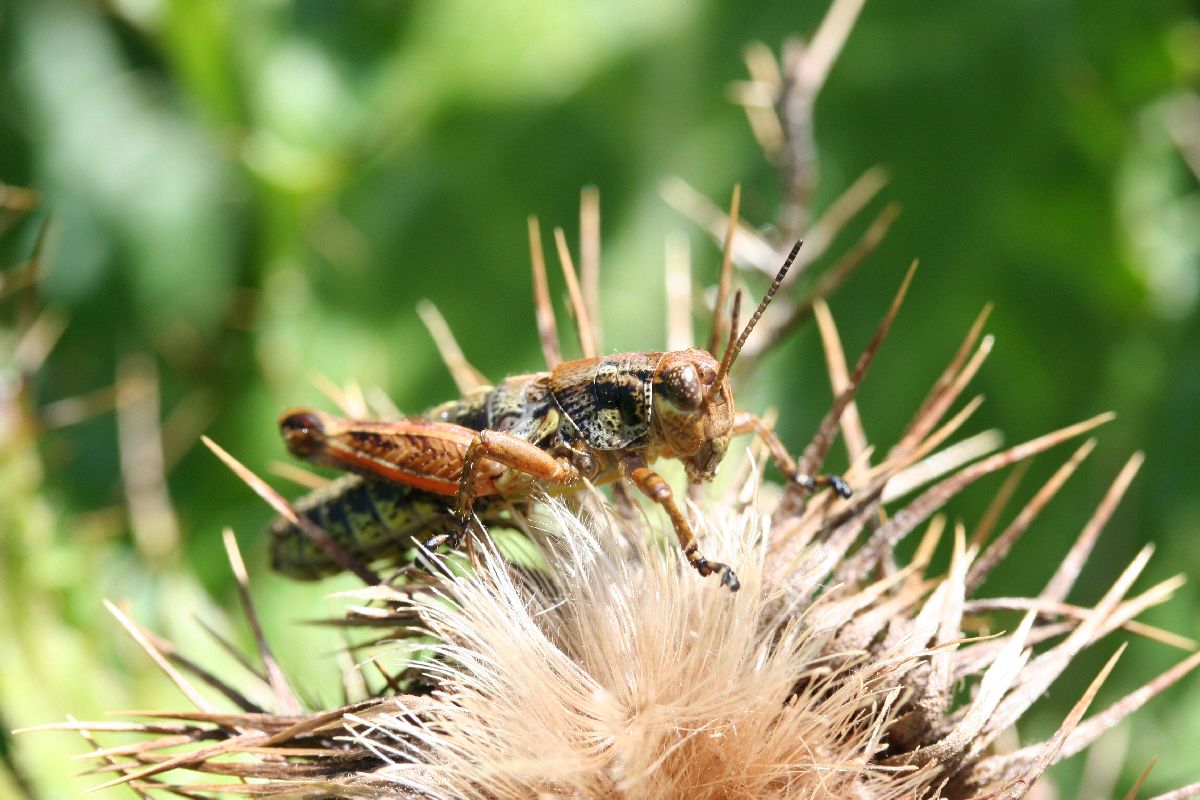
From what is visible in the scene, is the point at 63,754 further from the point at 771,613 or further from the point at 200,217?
the point at 200,217

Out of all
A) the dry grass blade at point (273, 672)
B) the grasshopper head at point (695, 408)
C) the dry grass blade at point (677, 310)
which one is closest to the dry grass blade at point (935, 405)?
the grasshopper head at point (695, 408)

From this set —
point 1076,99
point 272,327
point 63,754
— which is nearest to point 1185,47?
point 1076,99

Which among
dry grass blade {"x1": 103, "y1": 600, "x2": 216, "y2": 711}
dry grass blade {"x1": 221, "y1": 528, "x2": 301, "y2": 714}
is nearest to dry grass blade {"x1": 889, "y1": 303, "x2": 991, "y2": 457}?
dry grass blade {"x1": 221, "y1": 528, "x2": 301, "y2": 714}

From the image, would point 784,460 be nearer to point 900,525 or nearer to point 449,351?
point 900,525

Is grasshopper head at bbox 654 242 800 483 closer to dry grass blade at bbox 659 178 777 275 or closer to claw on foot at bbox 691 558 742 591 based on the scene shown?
claw on foot at bbox 691 558 742 591

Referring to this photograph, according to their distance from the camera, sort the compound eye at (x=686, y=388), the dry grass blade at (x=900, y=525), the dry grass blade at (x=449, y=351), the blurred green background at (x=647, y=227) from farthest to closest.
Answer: the blurred green background at (x=647, y=227) < the dry grass blade at (x=449, y=351) < the compound eye at (x=686, y=388) < the dry grass blade at (x=900, y=525)

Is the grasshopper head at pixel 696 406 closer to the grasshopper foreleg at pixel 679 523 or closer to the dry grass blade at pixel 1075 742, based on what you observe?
the grasshopper foreleg at pixel 679 523
